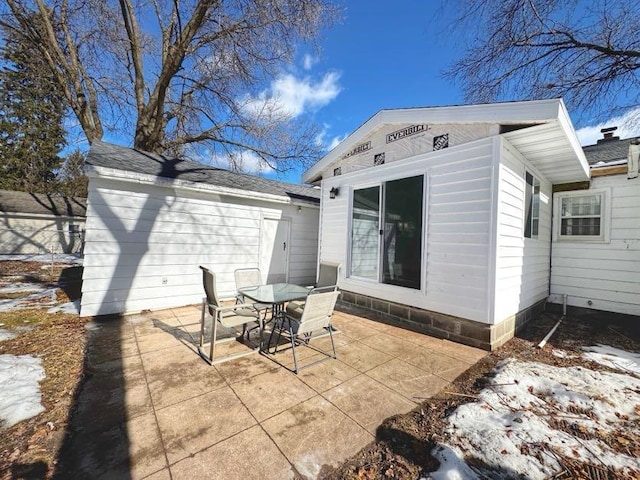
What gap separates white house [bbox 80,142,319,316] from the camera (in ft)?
15.5

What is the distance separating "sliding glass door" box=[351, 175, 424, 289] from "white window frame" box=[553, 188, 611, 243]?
151 inches

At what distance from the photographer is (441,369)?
3.15 m

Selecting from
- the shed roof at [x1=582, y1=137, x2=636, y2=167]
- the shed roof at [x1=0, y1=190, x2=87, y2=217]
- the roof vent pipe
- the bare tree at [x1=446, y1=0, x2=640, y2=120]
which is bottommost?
the shed roof at [x1=0, y1=190, x2=87, y2=217]

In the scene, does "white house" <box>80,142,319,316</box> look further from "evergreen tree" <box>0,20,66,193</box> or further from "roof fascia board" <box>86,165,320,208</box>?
"evergreen tree" <box>0,20,66,193</box>

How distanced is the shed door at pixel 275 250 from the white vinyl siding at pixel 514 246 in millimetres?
4927

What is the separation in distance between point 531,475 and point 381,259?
372 cm

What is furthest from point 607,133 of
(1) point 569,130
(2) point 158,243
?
(2) point 158,243

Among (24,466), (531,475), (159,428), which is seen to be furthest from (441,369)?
(24,466)

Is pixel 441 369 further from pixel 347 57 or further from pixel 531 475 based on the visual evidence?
pixel 347 57

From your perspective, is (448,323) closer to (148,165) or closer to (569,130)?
(569,130)

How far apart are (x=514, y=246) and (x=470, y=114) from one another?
212cm

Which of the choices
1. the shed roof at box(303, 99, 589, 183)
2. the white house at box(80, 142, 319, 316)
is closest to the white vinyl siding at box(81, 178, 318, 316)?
the white house at box(80, 142, 319, 316)

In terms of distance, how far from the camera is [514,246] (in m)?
4.21

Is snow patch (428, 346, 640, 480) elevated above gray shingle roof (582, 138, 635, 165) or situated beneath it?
situated beneath
